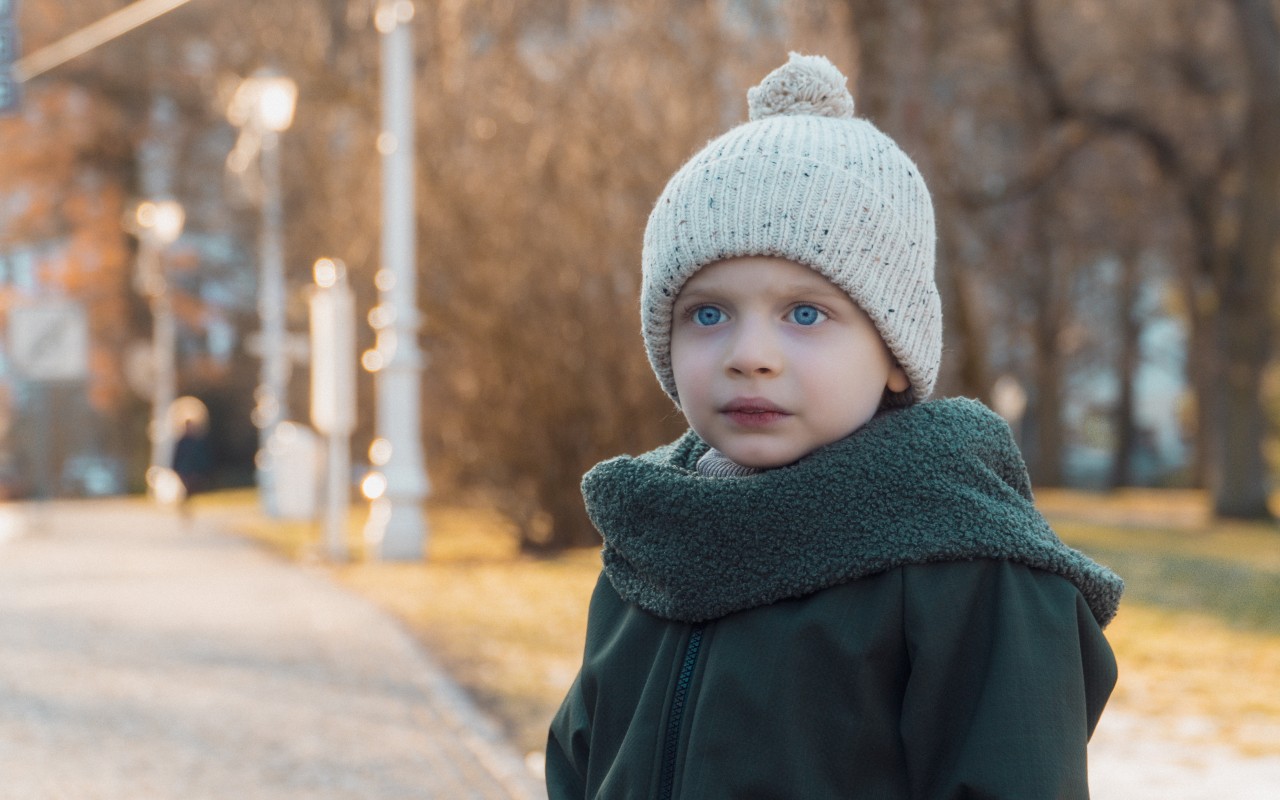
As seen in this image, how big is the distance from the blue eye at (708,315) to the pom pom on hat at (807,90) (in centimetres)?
30

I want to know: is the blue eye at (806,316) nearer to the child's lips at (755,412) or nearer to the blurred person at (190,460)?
the child's lips at (755,412)

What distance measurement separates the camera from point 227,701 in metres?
6.77

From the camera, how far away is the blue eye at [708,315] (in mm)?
1938

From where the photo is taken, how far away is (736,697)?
71.1 inches

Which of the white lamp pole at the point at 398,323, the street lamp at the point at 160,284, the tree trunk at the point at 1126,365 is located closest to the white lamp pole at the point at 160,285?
the street lamp at the point at 160,284

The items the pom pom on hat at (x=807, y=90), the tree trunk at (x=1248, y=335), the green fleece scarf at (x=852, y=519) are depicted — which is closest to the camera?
the green fleece scarf at (x=852, y=519)

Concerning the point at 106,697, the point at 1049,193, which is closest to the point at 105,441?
the point at 1049,193

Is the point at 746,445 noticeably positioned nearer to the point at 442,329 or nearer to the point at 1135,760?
the point at 1135,760

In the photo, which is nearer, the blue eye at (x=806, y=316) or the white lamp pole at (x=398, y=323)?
the blue eye at (x=806, y=316)

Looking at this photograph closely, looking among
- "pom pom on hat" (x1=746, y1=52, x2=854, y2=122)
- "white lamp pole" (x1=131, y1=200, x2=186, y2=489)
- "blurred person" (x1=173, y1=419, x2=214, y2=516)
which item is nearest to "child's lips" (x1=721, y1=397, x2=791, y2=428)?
"pom pom on hat" (x1=746, y1=52, x2=854, y2=122)

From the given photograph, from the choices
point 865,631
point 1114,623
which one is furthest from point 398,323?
point 865,631

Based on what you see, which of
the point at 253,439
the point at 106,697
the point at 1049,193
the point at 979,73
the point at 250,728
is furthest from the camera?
the point at 253,439

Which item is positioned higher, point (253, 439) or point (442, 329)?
point (442, 329)

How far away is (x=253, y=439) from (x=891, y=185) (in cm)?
4040
